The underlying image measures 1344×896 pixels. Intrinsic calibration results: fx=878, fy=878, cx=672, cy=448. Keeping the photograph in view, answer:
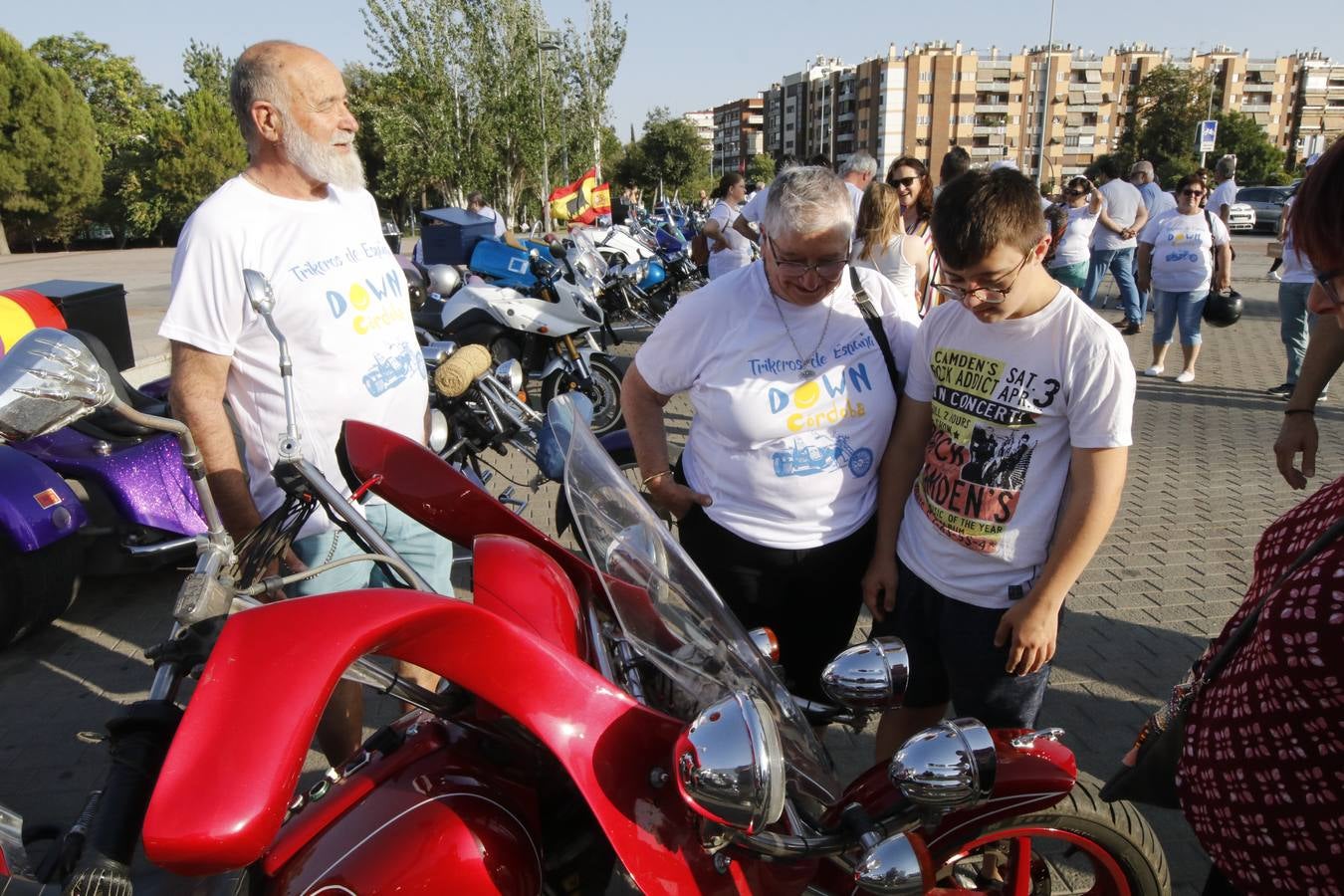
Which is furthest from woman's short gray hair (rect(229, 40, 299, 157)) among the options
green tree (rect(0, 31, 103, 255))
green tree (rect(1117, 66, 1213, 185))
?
green tree (rect(1117, 66, 1213, 185))

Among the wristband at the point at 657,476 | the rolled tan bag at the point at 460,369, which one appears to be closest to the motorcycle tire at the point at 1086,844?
the wristband at the point at 657,476

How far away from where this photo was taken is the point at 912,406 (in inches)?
78.2

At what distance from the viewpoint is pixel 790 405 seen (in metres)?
1.99

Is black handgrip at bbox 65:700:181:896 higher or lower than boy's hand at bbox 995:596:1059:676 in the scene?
higher

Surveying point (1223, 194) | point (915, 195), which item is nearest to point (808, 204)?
point (915, 195)

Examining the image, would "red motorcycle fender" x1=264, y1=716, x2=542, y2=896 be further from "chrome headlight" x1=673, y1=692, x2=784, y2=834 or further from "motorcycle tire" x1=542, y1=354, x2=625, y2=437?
"motorcycle tire" x1=542, y1=354, x2=625, y2=437

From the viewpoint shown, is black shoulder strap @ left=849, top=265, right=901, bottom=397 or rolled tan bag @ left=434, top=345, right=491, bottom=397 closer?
black shoulder strap @ left=849, top=265, right=901, bottom=397

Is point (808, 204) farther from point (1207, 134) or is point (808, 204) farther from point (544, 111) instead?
point (544, 111)

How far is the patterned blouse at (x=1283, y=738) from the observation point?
41.2 inches

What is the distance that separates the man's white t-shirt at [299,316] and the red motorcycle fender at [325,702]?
99cm

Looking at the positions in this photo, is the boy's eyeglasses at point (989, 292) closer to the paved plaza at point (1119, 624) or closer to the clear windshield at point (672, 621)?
the clear windshield at point (672, 621)

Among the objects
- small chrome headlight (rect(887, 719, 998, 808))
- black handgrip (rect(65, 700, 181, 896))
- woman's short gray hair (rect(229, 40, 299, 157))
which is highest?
woman's short gray hair (rect(229, 40, 299, 157))

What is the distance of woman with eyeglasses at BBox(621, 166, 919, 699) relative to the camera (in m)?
1.95

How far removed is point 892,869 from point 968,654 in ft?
2.23
